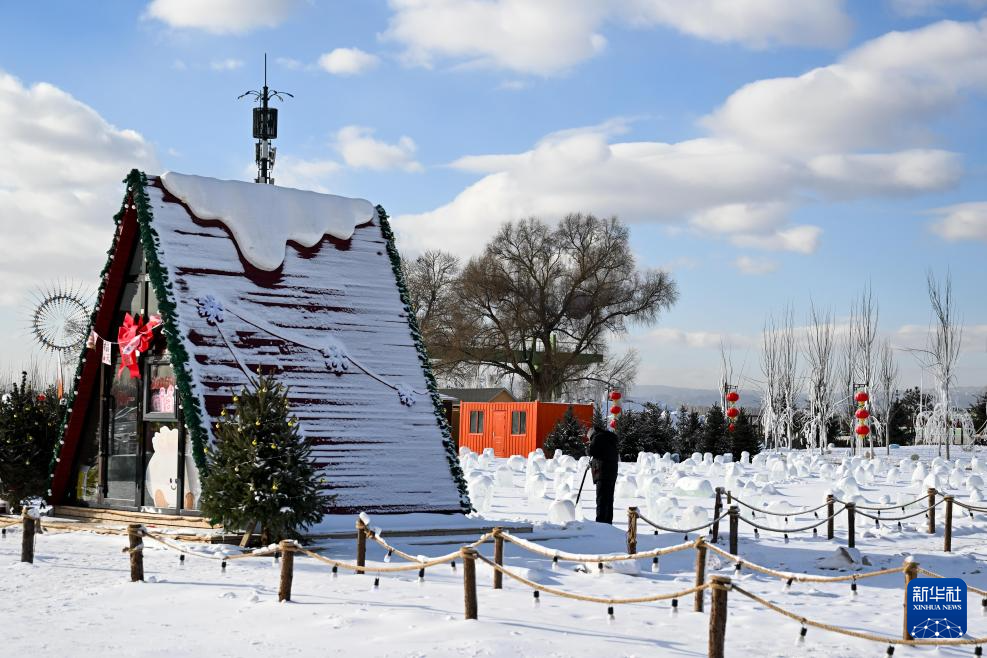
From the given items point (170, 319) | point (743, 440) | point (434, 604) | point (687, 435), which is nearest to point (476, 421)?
point (687, 435)

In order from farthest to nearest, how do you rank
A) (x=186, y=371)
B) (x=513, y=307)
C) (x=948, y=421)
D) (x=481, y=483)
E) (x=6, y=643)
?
(x=513, y=307), (x=948, y=421), (x=481, y=483), (x=186, y=371), (x=6, y=643)

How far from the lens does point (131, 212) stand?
47.4ft

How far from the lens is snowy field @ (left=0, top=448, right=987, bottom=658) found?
26.3 feet

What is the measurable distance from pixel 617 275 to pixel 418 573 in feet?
131

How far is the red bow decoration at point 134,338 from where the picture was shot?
14148mm

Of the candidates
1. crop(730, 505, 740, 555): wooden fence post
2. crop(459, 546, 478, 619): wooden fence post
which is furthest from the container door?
crop(459, 546, 478, 619): wooden fence post

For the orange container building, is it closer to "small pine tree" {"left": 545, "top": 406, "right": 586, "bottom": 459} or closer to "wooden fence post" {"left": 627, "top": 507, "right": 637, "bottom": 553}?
"small pine tree" {"left": 545, "top": 406, "right": 586, "bottom": 459}

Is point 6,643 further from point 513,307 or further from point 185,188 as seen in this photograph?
point 513,307

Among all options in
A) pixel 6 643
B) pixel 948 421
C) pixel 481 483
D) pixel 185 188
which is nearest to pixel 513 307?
pixel 948 421

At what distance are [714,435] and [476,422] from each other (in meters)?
8.56

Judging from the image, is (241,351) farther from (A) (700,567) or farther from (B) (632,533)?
(A) (700,567)


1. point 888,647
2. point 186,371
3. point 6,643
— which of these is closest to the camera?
point 6,643

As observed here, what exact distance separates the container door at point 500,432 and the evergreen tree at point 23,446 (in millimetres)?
23382

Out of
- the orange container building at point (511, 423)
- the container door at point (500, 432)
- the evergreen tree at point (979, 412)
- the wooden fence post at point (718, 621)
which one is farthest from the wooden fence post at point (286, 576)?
the evergreen tree at point (979, 412)
